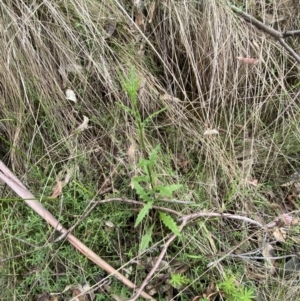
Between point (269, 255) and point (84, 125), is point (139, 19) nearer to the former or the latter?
point (84, 125)

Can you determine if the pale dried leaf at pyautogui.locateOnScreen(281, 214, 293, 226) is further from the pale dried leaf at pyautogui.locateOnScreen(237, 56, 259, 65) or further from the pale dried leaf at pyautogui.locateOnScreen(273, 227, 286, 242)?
the pale dried leaf at pyautogui.locateOnScreen(237, 56, 259, 65)

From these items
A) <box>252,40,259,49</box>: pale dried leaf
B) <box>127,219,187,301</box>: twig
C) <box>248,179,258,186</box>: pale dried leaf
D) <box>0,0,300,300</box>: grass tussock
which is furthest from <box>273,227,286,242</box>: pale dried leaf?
<box>252,40,259,49</box>: pale dried leaf

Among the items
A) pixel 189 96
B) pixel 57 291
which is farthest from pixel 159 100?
pixel 57 291

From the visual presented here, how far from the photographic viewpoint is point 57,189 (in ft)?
5.26

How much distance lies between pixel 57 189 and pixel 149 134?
438mm

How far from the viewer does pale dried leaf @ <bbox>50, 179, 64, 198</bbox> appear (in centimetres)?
160

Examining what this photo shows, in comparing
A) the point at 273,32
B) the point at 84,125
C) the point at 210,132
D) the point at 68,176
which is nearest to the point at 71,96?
the point at 84,125

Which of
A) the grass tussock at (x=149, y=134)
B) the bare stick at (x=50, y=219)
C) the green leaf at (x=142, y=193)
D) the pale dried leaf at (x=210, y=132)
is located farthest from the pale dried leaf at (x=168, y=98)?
the bare stick at (x=50, y=219)

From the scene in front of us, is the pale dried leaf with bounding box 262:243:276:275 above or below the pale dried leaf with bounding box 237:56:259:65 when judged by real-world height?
below

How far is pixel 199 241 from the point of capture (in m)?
1.56

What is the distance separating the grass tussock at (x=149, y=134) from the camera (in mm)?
1547

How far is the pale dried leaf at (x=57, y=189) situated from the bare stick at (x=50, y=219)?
68mm

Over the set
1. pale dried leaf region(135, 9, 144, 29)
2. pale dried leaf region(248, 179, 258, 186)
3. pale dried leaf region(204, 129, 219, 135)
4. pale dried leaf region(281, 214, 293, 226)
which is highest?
pale dried leaf region(135, 9, 144, 29)

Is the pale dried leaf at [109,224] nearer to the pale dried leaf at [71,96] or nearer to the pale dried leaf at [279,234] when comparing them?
the pale dried leaf at [71,96]
